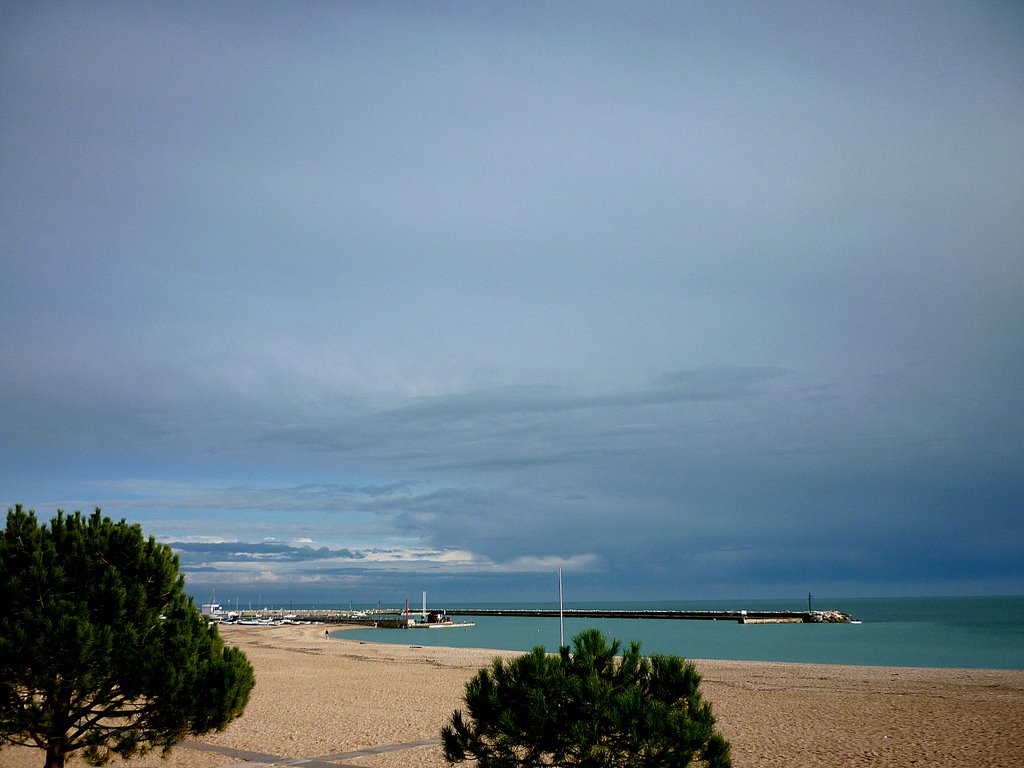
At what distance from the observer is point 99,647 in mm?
10820

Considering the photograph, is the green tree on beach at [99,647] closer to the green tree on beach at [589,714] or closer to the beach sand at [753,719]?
the green tree on beach at [589,714]

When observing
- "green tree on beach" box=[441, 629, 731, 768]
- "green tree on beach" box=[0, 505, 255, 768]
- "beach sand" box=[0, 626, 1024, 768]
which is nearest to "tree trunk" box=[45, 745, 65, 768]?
"green tree on beach" box=[0, 505, 255, 768]

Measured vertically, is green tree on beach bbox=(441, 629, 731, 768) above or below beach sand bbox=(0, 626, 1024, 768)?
above

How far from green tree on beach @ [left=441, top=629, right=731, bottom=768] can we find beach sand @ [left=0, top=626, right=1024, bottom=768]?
26.6ft

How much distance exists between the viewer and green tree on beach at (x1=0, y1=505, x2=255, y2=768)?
34.7 feet

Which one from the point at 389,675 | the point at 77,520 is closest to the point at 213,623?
the point at 77,520

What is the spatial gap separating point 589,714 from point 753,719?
1591 centimetres

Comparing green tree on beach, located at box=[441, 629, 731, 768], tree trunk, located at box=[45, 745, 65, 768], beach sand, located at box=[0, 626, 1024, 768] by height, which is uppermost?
green tree on beach, located at box=[441, 629, 731, 768]

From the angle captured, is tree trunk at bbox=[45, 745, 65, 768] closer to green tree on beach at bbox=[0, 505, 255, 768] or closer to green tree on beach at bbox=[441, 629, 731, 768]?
green tree on beach at bbox=[0, 505, 255, 768]

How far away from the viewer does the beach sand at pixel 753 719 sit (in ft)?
54.4

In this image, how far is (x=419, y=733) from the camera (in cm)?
1978

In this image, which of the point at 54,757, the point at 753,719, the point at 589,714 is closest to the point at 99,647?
the point at 54,757

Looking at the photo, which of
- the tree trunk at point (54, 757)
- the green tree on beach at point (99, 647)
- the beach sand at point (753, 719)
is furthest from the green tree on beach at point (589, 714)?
the beach sand at point (753, 719)

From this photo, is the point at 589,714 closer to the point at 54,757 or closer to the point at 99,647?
the point at 99,647
